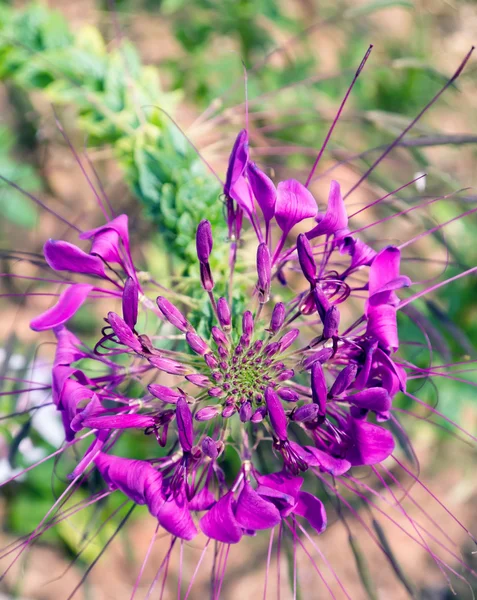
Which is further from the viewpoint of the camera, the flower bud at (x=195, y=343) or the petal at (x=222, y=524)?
the flower bud at (x=195, y=343)

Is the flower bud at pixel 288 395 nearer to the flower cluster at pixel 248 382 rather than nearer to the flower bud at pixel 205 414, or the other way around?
the flower cluster at pixel 248 382

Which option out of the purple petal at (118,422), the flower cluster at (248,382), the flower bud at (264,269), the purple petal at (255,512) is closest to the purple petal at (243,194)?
the flower cluster at (248,382)

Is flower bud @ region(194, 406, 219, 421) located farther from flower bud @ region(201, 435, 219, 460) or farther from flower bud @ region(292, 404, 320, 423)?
flower bud @ region(292, 404, 320, 423)

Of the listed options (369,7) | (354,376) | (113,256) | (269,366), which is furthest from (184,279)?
(369,7)

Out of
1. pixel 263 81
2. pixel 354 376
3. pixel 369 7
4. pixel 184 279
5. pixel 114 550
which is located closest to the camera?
pixel 354 376

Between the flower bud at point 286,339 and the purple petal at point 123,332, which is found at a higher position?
the flower bud at point 286,339

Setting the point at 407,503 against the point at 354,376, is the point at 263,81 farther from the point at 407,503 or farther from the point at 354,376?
the point at 407,503
